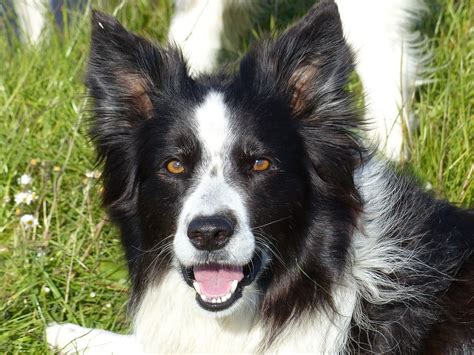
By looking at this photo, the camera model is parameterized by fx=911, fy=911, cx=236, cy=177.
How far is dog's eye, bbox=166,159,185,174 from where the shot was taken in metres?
3.80

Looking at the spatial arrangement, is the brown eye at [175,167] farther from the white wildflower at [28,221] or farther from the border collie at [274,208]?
the white wildflower at [28,221]

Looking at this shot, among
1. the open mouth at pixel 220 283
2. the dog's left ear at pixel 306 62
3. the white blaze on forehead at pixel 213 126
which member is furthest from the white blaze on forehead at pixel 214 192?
the dog's left ear at pixel 306 62

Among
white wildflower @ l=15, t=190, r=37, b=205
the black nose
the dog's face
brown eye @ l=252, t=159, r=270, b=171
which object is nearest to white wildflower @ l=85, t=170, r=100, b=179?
white wildflower @ l=15, t=190, r=37, b=205

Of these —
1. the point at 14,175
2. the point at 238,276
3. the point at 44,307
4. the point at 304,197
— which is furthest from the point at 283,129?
the point at 14,175

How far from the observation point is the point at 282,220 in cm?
379

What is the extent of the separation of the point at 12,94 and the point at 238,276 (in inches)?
117

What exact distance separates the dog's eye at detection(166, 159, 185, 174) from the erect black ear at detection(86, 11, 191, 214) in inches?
9.6

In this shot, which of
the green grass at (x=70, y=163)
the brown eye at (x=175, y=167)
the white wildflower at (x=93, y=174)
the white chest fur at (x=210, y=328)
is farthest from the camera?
the white wildflower at (x=93, y=174)

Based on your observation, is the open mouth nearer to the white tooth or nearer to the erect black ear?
the white tooth

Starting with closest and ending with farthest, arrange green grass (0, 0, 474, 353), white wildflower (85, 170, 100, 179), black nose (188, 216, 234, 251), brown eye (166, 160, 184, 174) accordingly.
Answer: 1. black nose (188, 216, 234, 251)
2. brown eye (166, 160, 184, 174)
3. green grass (0, 0, 474, 353)
4. white wildflower (85, 170, 100, 179)

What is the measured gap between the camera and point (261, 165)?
3.75 metres

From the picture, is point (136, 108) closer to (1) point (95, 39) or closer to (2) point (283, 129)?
(1) point (95, 39)

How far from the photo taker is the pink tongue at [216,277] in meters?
3.70

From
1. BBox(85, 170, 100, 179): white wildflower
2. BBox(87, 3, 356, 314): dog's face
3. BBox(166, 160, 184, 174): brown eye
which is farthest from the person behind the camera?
BBox(85, 170, 100, 179): white wildflower
